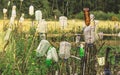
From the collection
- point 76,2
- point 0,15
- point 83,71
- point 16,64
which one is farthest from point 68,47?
point 76,2

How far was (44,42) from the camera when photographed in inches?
117

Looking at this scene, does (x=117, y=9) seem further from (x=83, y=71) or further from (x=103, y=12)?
(x=83, y=71)

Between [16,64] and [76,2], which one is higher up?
[16,64]

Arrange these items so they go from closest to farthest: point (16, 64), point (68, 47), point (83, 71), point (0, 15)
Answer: point (68, 47) < point (83, 71) < point (16, 64) < point (0, 15)

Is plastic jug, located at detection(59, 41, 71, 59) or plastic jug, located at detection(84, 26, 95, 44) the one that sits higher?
plastic jug, located at detection(84, 26, 95, 44)

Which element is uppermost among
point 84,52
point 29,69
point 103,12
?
point 84,52

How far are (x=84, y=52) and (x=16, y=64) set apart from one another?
83 cm

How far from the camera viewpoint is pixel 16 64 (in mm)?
3803

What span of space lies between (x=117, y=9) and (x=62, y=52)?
18.4 metres

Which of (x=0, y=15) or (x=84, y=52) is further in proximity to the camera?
(x=0, y=15)

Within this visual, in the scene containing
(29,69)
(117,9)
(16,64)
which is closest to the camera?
(16,64)

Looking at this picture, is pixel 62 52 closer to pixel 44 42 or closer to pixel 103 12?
pixel 44 42

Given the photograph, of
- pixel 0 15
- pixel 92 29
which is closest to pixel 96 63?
pixel 92 29

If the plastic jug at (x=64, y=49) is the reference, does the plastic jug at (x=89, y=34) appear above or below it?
above
